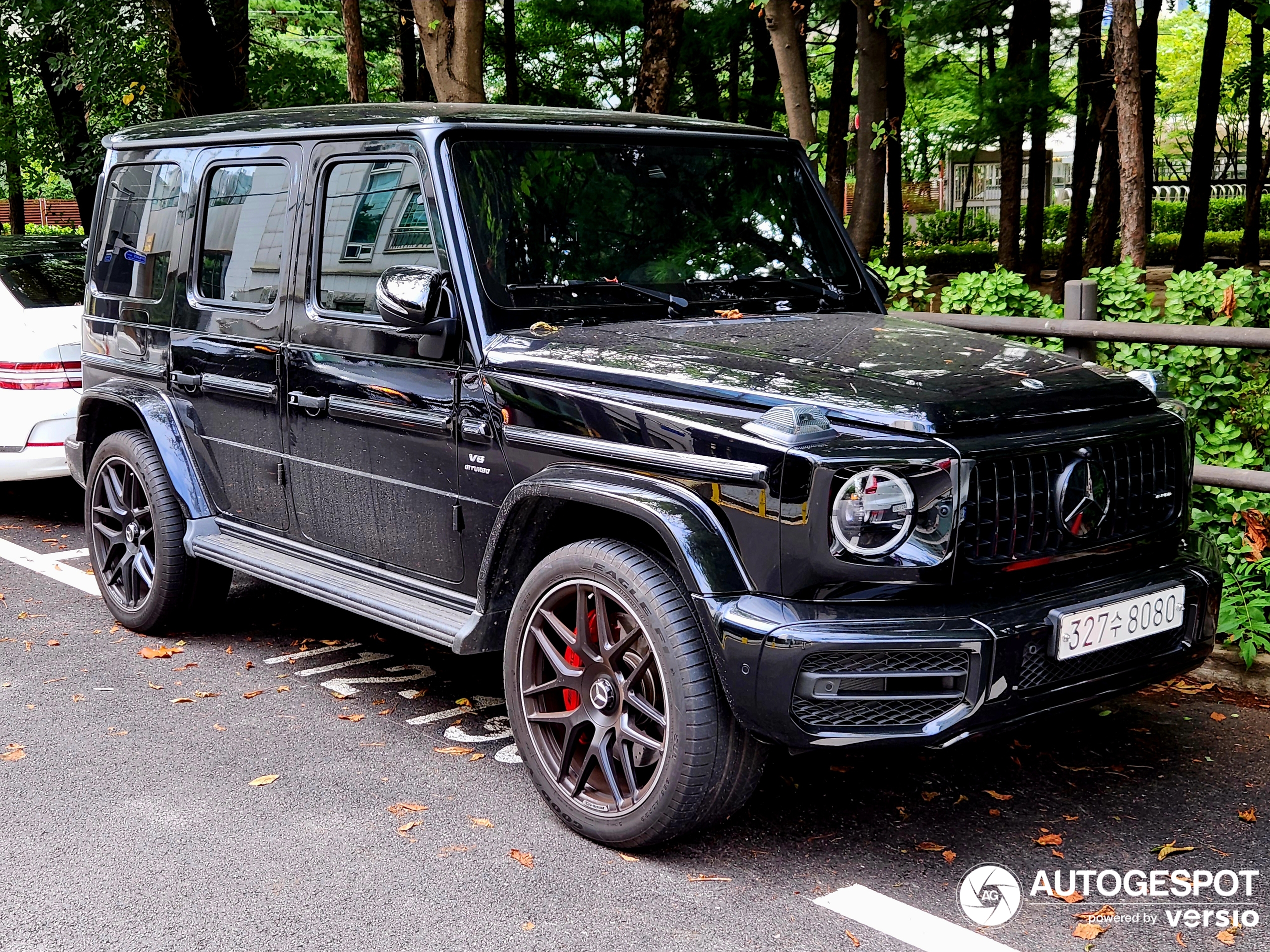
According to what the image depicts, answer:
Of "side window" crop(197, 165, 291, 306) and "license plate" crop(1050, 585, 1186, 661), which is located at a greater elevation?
"side window" crop(197, 165, 291, 306)

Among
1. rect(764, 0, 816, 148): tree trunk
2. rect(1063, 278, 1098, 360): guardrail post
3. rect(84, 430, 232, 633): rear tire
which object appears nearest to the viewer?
rect(84, 430, 232, 633): rear tire

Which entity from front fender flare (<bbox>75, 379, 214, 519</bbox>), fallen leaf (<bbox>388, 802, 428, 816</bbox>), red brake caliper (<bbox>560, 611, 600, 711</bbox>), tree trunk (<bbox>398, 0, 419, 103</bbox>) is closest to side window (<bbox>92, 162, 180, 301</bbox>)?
front fender flare (<bbox>75, 379, 214, 519</bbox>)

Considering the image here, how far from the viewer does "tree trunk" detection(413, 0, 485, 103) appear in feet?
35.7

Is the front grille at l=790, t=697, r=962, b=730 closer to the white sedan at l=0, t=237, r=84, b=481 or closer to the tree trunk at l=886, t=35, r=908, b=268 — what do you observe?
the white sedan at l=0, t=237, r=84, b=481

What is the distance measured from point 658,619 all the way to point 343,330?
6.00ft

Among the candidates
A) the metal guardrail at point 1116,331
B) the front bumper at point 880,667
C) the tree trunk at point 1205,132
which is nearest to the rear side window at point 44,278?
the metal guardrail at point 1116,331

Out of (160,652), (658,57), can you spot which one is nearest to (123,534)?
(160,652)

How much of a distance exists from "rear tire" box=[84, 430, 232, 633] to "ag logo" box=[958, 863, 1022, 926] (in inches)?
140

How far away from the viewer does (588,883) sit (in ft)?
12.0

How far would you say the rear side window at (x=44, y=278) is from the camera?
843 cm

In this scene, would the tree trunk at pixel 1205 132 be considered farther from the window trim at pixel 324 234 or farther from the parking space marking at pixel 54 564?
the window trim at pixel 324 234

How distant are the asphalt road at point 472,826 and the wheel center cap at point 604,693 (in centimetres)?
43

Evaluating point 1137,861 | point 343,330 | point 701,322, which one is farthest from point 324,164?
point 1137,861

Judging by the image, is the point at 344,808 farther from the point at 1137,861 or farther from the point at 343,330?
the point at 1137,861
